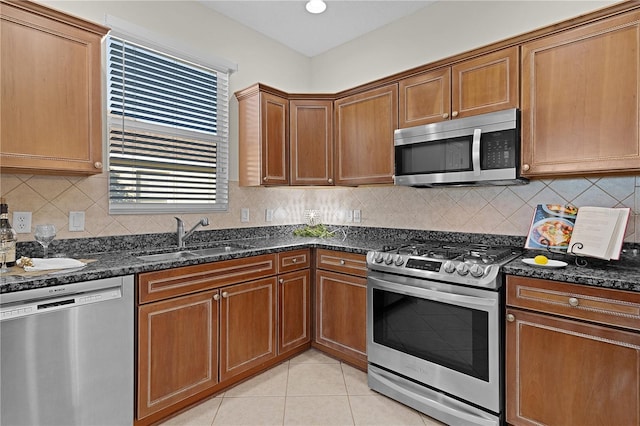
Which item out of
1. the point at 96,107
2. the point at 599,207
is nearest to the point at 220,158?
the point at 96,107

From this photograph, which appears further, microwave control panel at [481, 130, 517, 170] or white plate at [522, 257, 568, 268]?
microwave control panel at [481, 130, 517, 170]

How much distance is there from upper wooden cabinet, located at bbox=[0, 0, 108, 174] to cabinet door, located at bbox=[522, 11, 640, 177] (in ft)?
8.44

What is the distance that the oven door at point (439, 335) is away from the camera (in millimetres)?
1822

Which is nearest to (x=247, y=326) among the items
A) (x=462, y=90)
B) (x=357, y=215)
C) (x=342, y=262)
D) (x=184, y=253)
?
(x=184, y=253)

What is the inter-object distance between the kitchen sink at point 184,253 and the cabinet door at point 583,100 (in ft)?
6.99

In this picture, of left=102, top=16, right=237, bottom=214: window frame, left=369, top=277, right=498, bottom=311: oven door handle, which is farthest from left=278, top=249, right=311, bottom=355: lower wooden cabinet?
left=102, top=16, right=237, bottom=214: window frame

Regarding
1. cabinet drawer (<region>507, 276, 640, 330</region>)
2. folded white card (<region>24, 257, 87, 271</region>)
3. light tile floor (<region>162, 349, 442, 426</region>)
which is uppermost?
folded white card (<region>24, 257, 87, 271</region>)

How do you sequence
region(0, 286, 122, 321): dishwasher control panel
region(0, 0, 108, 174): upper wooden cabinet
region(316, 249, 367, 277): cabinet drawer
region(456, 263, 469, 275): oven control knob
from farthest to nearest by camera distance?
region(316, 249, 367, 277): cabinet drawer
region(456, 263, 469, 275): oven control knob
region(0, 0, 108, 174): upper wooden cabinet
region(0, 286, 122, 321): dishwasher control panel

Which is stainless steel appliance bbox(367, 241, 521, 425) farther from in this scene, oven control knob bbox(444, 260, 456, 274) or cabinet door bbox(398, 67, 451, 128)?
cabinet door bbox(398, 67, 451, 128)

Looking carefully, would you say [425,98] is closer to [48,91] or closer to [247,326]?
[247,326]

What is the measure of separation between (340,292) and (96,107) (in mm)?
2053

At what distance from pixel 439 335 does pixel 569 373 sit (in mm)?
634

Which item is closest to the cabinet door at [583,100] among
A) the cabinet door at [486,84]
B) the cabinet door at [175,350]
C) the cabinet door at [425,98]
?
the cabinet door at [486,84]

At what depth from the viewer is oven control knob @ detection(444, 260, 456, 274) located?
1.92 metres
